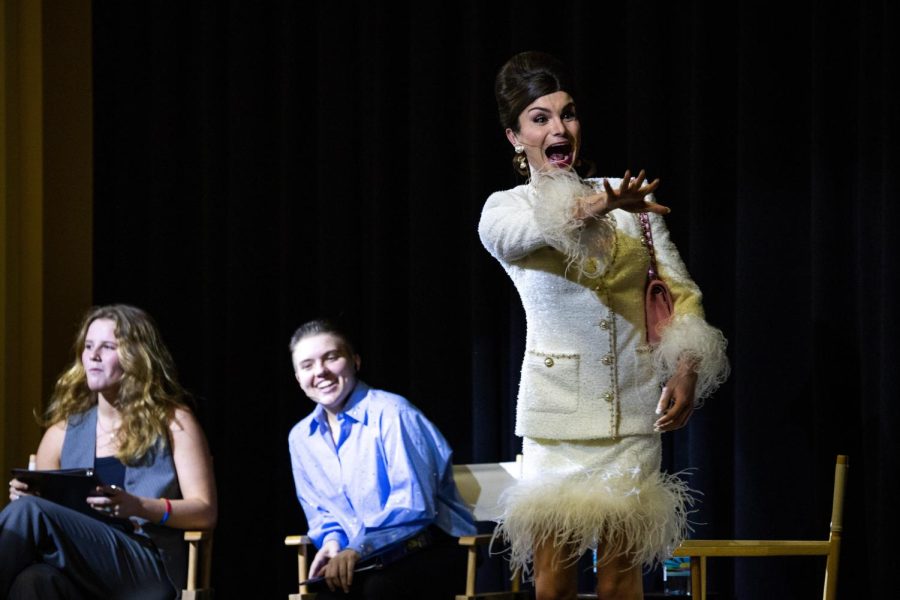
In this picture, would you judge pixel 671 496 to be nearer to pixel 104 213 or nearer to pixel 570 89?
pixel 570 89

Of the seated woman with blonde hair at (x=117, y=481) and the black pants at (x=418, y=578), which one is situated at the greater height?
the seated woman with blonde hair at (x=117, y=481)

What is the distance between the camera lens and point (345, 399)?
12.3 feet

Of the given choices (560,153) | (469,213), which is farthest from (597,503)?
(469,213)

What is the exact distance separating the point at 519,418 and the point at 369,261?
91.1 inches

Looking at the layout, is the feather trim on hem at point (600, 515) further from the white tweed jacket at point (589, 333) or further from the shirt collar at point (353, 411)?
the shirt collar at point (353, 411)

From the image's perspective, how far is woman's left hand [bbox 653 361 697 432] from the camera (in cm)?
226

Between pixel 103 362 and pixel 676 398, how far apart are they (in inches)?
77.9

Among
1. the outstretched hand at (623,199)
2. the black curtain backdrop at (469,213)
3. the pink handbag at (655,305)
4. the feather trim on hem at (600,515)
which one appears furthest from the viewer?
the black curtain backdrop at (469,213)

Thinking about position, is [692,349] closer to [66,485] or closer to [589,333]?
[589,333]

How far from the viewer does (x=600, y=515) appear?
222cm

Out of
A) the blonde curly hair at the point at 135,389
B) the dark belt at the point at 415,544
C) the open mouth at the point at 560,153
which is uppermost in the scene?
the open mouth at the point at 560,153

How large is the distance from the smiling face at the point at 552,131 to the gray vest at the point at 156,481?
1656mm

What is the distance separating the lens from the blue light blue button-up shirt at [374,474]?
3463 mm

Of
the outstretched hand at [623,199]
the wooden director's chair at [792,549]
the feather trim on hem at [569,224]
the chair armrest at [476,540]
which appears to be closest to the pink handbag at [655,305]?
the feather trim on hem at [569,224]
